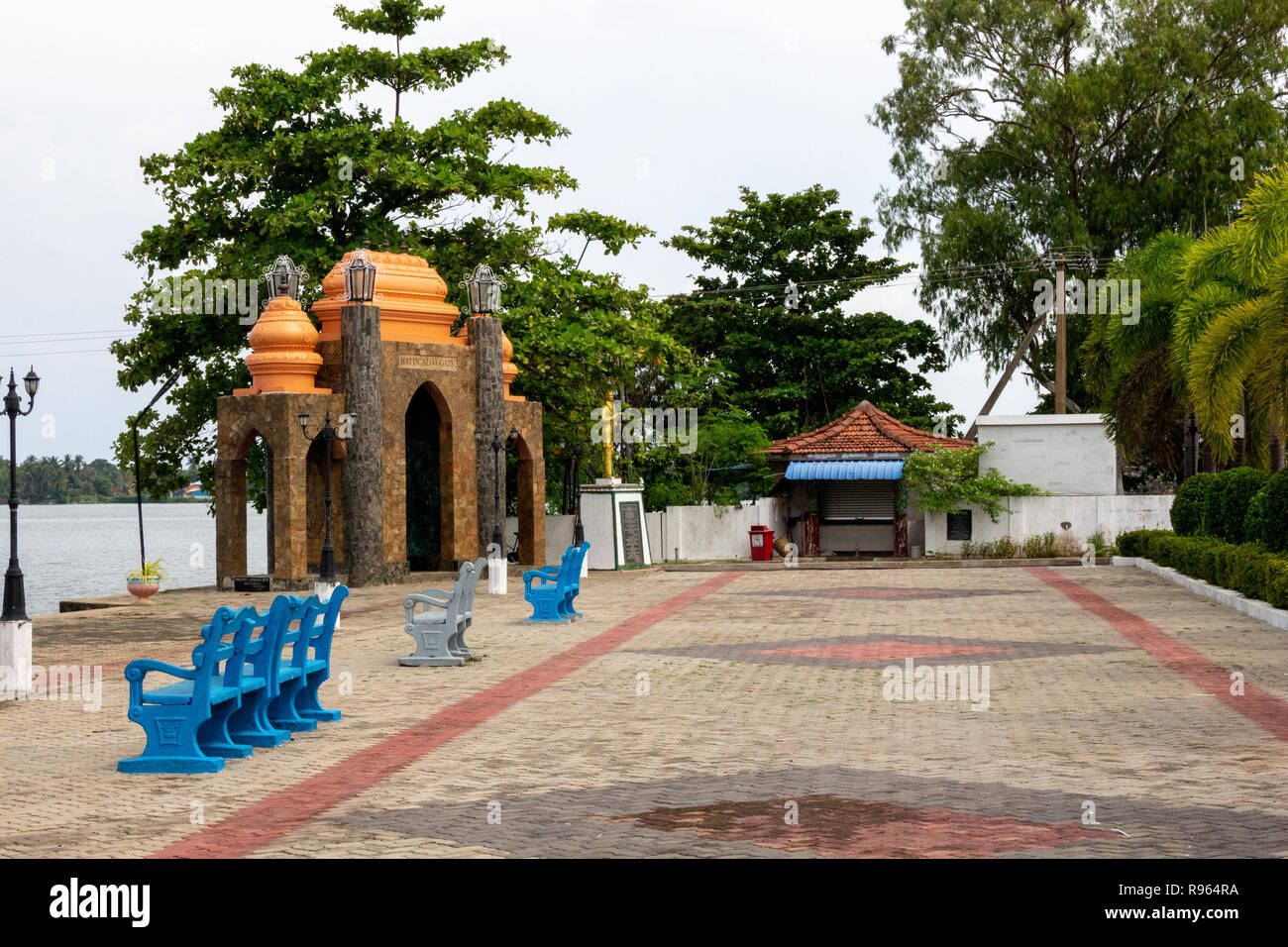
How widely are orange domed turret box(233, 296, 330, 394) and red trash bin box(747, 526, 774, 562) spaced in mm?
15603

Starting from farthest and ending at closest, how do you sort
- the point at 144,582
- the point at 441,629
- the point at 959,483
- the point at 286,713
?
the point at 959,483 → the point at 144,582 → the point at 441,629 → the point at 286,713

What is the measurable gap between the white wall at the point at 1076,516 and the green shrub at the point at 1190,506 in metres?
6.78

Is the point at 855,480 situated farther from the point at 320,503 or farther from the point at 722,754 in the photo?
the point at 722,754

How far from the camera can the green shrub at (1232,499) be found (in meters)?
25.9

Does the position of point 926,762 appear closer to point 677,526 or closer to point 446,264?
point 446,264

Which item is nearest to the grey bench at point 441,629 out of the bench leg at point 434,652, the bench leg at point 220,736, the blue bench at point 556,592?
the bench leg at point 434,652

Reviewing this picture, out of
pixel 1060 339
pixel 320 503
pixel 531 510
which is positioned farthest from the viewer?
pixel 1060 339

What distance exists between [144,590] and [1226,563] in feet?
62.8

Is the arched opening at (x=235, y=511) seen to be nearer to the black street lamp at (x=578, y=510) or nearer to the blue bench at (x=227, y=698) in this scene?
the black street lamp at (x=578, y=510)

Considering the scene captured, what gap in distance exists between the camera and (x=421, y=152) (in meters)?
34.6

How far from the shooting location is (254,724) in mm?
11273

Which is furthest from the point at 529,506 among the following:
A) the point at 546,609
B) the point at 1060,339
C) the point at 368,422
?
the point at 1060,339

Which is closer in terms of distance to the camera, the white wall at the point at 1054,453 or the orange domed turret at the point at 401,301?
the orange domed turret at the point at 401,301
